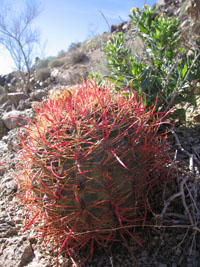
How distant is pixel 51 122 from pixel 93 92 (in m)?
0.36

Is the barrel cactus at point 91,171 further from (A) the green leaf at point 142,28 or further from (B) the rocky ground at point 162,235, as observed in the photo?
(A) the green leaf at point 142,28

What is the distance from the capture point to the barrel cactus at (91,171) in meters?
1.25

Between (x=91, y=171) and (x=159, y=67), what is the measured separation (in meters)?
1.46

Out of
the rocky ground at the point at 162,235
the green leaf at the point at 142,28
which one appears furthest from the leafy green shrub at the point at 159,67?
the rocky ground at the point at 162,235

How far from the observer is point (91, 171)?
124 cm

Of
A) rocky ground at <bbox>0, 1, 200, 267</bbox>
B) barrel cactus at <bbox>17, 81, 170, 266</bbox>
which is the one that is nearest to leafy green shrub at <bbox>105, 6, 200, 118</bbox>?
rocky ground at <bbox>0, 1, 200, 267</bbox>

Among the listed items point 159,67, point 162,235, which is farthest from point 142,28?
point 162,235

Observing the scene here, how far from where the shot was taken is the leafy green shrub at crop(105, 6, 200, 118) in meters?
2.02

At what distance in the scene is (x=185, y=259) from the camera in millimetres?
1192

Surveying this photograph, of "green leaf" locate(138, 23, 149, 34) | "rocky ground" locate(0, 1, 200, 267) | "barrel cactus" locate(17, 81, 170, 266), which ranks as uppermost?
"green leaf" locate(138, 23, 149, 34)

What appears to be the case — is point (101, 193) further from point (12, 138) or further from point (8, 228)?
point (12, 138)

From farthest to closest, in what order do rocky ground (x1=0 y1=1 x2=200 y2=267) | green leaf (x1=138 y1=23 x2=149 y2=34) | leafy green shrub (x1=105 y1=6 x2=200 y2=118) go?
green leaf (x1=138 y1=23 x2=149 y2=34) < leafy green shrub (x1=105 y1=6 x2=200 y2=118) < rocky ground (x1=0 y1=1 x2=200 y2=267)

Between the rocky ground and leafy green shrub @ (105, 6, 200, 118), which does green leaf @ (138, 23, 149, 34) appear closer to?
leafy green shrub @ (105, 6, 200, 118)

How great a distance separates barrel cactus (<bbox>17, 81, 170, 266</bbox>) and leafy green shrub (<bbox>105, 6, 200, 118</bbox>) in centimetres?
68
